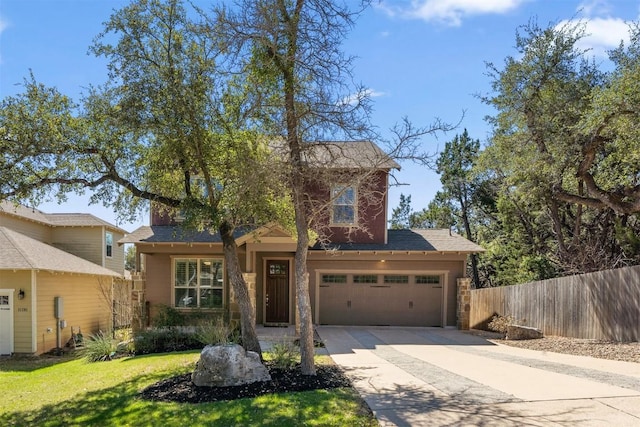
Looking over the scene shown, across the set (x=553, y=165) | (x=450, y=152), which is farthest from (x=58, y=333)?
(x=450, y=152)

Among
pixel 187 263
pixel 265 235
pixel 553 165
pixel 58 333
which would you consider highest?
pixel 553 165

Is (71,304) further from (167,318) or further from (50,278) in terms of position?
(167,318)

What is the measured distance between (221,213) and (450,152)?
2179cm

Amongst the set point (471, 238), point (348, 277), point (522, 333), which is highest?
point (471, 238)

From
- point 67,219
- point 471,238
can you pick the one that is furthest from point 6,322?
point 471,238

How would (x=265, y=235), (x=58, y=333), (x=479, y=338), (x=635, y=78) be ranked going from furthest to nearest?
(x=58, y=333), (x=265, y=235), (x=479, y=338), (x=635, y=78)

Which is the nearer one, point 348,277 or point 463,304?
point 463,304

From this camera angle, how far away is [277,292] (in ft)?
51.0

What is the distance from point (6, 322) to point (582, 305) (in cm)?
1739

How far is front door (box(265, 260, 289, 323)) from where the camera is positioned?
50.6ft

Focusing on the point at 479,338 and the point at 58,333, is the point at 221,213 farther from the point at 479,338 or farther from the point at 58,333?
the point at 58,333

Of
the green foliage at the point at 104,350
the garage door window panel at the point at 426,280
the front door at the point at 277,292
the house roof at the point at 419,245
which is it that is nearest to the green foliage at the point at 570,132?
the house roof at the point at 419,245

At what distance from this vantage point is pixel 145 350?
37.3ft

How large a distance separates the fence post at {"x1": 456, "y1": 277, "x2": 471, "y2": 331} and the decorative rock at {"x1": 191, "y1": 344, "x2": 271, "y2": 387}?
9.60 meters
